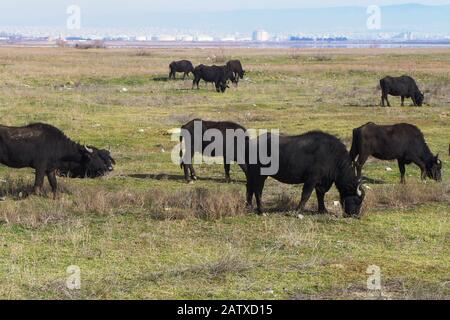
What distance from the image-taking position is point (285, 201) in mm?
12523

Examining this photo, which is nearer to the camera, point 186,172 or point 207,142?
point 207,142

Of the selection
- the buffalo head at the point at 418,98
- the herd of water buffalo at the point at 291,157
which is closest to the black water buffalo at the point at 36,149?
the herd of water buffalo at the point at 291,157

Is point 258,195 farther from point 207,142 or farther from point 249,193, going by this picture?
point 207,142

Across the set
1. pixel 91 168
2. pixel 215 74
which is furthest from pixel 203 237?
pixel 215 74

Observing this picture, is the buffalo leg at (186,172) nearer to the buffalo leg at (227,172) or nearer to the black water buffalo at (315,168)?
the buffalo leg at (227,172)

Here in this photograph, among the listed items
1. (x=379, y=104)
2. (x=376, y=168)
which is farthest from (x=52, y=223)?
(x=379, y=104)

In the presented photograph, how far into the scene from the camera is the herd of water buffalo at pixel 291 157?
39.1 feet

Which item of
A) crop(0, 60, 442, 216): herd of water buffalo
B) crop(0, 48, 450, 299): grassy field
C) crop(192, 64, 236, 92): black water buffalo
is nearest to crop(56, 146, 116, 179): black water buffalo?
crop(0, 60, 442, 216): herd of water buffalo

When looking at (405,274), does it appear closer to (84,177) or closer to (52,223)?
(52,223)

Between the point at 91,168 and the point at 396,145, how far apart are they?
6708 mm

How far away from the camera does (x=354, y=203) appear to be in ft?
39.0

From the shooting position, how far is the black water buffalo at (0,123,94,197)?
13.1 meters

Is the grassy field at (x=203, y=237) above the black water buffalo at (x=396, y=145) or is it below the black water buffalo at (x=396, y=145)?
below

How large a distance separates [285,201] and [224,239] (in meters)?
2.38
